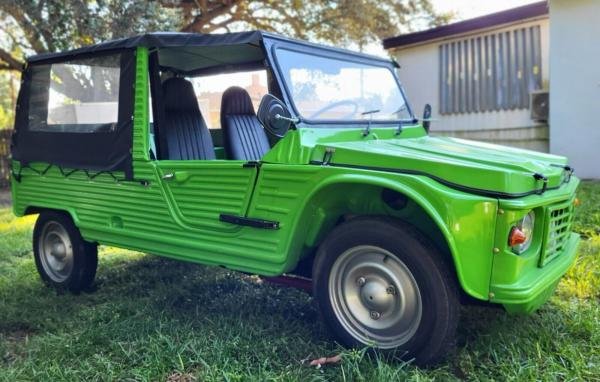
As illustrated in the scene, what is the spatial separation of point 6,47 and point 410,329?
1317 centimetres

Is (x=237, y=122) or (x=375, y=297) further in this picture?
(x=237, y=122)

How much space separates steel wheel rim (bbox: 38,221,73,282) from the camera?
176 inches

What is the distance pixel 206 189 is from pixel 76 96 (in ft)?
5.35

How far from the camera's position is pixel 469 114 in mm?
9867

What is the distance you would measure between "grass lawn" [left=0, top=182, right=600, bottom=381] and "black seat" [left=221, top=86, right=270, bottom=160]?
1097 millimetres

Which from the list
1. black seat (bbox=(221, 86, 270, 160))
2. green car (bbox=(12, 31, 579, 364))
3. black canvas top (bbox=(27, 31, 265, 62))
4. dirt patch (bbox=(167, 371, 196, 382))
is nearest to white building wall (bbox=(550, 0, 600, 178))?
green car (bbox=(12, 31, 579, 364))

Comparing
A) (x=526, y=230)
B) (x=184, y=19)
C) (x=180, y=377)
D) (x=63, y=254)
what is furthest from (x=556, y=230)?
(x=184, y=19)

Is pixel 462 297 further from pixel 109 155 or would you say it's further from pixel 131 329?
pixel 109 155

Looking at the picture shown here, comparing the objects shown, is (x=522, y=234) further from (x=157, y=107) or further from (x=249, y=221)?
(x=157, y=107)

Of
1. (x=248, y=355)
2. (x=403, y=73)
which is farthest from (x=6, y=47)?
(x=248, y=355)

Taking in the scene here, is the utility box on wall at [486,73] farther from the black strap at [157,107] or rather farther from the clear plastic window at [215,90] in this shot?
the black strap at [157,107]

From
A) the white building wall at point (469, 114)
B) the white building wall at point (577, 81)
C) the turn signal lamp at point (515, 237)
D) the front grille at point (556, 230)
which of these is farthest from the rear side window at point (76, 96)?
the white building wall at point (577, 81)

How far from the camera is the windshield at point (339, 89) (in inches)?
135

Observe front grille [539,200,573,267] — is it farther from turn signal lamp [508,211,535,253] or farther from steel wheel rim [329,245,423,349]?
steel wheel rim [329,245,423,349]
